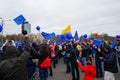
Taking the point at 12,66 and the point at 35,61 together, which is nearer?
the point at 12,66

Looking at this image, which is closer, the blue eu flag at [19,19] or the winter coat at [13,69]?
the winter coat at [13,69]

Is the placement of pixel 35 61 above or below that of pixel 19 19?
below

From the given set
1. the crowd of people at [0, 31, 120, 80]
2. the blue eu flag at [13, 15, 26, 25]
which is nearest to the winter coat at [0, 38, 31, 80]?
the crowd of people at [0, 31, 120, 80]

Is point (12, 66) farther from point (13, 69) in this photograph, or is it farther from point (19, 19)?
point (19, 19)

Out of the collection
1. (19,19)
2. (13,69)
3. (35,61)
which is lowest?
(35,61)

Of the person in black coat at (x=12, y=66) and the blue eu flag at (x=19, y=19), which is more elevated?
the blue eu flag at (x=19, y=19)

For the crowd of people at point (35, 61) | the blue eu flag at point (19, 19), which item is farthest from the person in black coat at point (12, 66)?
the blue eu flag at point (19, 19)

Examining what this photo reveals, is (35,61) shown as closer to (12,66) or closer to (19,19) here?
(19,19)

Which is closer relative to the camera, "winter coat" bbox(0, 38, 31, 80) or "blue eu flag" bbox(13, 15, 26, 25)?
"winter coat" bbox(0, 38, 31, 80)

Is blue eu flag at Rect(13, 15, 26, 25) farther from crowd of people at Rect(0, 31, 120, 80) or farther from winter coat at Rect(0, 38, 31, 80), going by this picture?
winter coat at Rect(0, 38, 31, 80)

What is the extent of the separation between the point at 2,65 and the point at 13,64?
7.6 inches

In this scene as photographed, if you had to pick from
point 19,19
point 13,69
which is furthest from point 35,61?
point 13,69

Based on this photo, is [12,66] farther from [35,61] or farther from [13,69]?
[35,61]

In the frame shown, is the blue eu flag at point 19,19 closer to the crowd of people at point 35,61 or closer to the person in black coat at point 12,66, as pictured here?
the crowd of people at point 35,61
